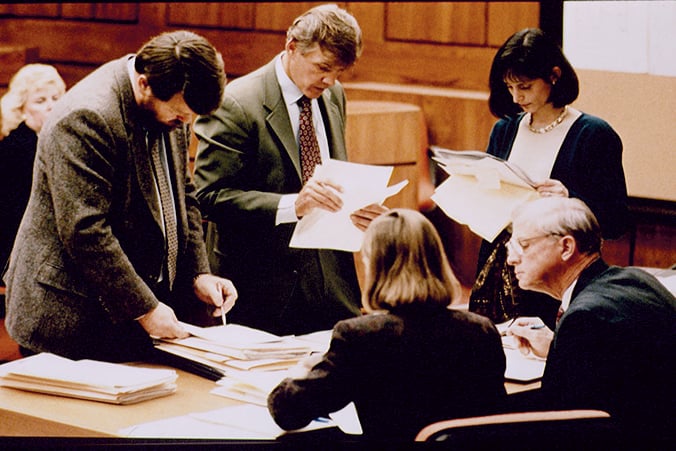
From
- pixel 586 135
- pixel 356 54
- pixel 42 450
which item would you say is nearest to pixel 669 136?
pixel 586 135

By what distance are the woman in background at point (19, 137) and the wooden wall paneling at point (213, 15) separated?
7.71 ft

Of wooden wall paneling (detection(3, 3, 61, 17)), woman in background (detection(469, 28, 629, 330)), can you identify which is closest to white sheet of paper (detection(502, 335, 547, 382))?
woman in background (detection(469, 28, 629, 330))

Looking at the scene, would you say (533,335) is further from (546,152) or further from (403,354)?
(403,354)

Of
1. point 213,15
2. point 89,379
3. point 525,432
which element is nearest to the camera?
point 525,432

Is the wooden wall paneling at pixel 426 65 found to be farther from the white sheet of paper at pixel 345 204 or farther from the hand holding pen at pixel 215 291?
the hand holding pen at pixel 215 291

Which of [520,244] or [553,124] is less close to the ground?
[553,124]

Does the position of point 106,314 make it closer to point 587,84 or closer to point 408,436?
point 408,436

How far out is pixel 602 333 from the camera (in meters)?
2.28

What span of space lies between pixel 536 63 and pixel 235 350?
1.21m

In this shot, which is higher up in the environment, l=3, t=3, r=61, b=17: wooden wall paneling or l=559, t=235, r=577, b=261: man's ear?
l=3, t=3, r=61, b=17: wooden wall paneling

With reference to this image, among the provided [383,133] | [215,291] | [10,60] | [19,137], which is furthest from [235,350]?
[10,60]

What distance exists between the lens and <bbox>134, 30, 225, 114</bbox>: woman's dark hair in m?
2.44

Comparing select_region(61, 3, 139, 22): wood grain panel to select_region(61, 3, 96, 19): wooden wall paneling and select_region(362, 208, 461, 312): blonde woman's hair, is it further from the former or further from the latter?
select_region(362, 208, 461, 312): blonde woman's hair

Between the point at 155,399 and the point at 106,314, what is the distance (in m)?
0.29
